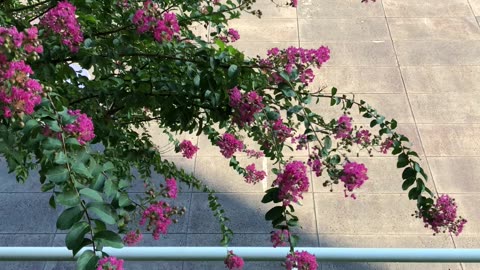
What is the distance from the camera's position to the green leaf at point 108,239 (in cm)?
125

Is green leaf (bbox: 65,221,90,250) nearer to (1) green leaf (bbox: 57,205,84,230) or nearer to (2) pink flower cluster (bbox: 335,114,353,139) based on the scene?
(1) green leaf (bbox: 57,205,84,230)

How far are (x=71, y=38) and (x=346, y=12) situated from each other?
5377mm

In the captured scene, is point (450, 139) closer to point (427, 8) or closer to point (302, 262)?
point (427, 8)

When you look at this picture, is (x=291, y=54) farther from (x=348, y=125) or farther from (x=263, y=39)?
(x=263, y=39)

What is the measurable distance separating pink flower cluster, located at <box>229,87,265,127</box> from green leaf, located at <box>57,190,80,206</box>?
0.66 meters

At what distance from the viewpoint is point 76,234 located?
124 cm

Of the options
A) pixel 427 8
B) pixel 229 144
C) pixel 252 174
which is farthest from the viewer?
pixel 427 8

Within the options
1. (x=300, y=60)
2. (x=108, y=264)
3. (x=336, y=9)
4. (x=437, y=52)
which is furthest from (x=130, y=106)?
(x=336, y=9)

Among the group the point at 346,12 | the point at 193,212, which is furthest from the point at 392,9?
the point at 193,212

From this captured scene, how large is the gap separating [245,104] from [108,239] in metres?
0.72

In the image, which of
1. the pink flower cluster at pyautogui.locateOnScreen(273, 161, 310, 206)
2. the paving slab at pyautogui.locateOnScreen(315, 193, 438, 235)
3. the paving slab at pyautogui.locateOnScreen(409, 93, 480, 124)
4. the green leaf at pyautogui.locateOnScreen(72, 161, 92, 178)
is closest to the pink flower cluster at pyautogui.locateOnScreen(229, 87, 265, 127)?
the pink flower cluster at pyautogui.locateOnScreen(273, 161, 310, 206)

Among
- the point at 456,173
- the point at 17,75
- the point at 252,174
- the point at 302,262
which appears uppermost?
the point at 17,75

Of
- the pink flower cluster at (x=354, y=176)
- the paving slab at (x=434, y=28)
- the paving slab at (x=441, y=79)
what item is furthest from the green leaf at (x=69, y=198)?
the paving slab at (x=434, y=28)

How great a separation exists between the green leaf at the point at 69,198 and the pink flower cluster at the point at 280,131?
2.56ft
